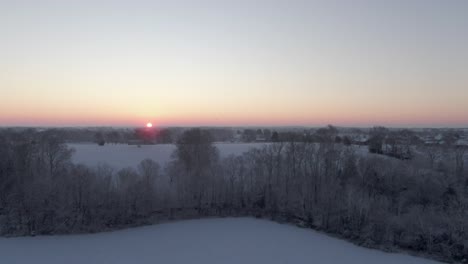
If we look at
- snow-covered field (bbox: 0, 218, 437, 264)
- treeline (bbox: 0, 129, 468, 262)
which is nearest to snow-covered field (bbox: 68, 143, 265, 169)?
treeline (bbox: 0, 129, 468, 262)

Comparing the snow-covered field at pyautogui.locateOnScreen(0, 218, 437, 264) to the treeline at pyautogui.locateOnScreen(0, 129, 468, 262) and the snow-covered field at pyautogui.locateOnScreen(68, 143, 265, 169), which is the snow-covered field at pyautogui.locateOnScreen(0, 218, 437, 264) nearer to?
the treeline at pyautogui.locateOnScreen(0, 129, 468, 262)

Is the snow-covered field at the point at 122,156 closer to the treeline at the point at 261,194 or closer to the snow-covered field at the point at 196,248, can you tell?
the treeline at the point at 261,194

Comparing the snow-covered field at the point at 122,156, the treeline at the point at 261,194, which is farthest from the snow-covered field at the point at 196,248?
the snow-covered field at the point at 122,156

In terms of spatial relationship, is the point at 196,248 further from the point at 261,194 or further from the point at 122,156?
the point at 122,156

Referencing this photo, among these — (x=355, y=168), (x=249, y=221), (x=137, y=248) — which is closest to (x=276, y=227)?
(x=249, y=221)

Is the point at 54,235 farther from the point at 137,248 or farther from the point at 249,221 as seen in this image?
the point at 249,221

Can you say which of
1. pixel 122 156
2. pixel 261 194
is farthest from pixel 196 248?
pixel 122 156
